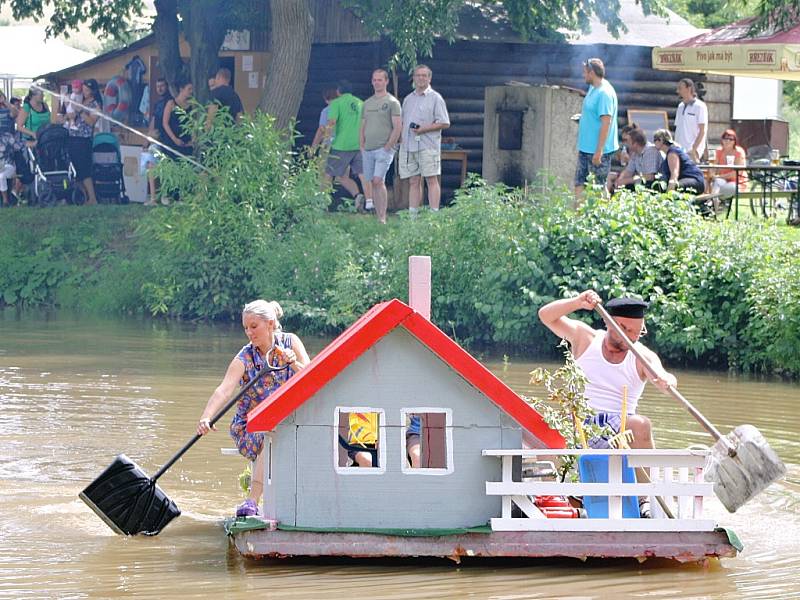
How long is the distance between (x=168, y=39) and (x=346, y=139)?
4563 millimetres

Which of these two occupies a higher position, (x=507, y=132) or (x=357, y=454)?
(x=507, y=132)

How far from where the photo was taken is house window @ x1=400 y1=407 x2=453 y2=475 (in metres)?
7.94

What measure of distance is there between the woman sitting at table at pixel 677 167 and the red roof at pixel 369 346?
1024cm

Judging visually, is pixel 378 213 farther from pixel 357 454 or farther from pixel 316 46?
pixel 357 454

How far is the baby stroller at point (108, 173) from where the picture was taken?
24453 mm

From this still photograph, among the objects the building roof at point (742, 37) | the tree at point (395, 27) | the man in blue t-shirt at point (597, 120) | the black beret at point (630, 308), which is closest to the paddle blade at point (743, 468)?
the black beret at point (630, 308)

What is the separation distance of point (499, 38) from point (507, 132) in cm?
349

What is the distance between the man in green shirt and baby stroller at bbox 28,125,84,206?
4403mm

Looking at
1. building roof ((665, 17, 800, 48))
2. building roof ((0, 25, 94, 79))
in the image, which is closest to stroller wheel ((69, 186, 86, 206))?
building roof ((0, 25, 94, 79))

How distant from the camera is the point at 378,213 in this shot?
66.0 ft

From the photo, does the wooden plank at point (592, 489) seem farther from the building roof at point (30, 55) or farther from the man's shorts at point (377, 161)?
the building roof at point (30, 55)

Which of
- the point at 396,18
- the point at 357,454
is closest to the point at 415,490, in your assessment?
the point at 357,454

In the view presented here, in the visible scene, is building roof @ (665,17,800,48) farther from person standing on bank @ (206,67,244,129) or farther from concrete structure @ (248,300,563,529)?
concrete structure @ (248,300,563,529)

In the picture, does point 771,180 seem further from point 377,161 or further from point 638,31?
point 638,31
